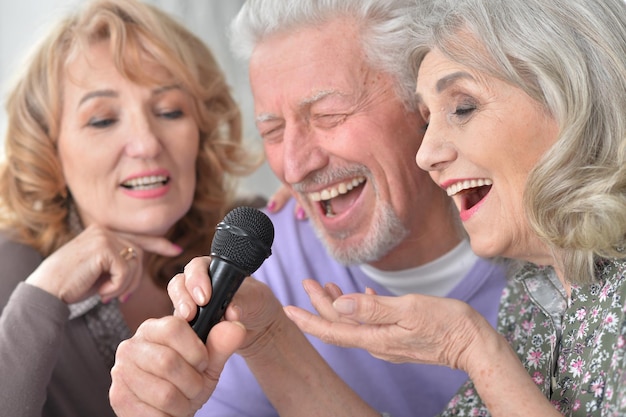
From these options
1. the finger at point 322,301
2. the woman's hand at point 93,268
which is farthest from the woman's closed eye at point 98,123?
the finger at point 322,301

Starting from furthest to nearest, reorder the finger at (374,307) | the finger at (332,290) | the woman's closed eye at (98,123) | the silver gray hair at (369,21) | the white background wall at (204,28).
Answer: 1. the white background wall at (204,28)
2. the woman's closed eye at (98,123)
3. the silver gray hair at (369,21)
4. the finger at (332,290)
5. the finger at (374,307)

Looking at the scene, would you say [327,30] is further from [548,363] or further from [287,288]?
[548,363]

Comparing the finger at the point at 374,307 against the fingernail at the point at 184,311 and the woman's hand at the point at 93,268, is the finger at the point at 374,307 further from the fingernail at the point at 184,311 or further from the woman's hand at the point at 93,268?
the woman's hand at the point at 93,268

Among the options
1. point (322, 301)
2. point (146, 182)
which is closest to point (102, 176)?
point (146, 182)

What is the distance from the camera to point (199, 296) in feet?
3.87

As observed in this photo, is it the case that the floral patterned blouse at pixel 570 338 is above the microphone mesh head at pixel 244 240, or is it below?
below

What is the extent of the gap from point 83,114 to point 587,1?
4.33 feet

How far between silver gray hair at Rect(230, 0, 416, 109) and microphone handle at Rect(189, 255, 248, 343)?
754 millimetres

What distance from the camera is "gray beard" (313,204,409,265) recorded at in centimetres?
187

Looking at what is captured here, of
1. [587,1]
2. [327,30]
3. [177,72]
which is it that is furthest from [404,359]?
[177,72]

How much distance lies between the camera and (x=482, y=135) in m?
1.41

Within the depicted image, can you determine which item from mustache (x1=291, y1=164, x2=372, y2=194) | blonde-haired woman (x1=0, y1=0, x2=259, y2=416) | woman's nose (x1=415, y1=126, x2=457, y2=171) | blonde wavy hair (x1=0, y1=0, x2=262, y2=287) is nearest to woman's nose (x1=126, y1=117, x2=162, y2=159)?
blonde-haired woman (x1=0, y1=0, x2=259, y2=416)

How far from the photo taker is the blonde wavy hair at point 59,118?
2.21 meters

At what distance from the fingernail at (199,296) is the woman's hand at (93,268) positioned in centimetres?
88
